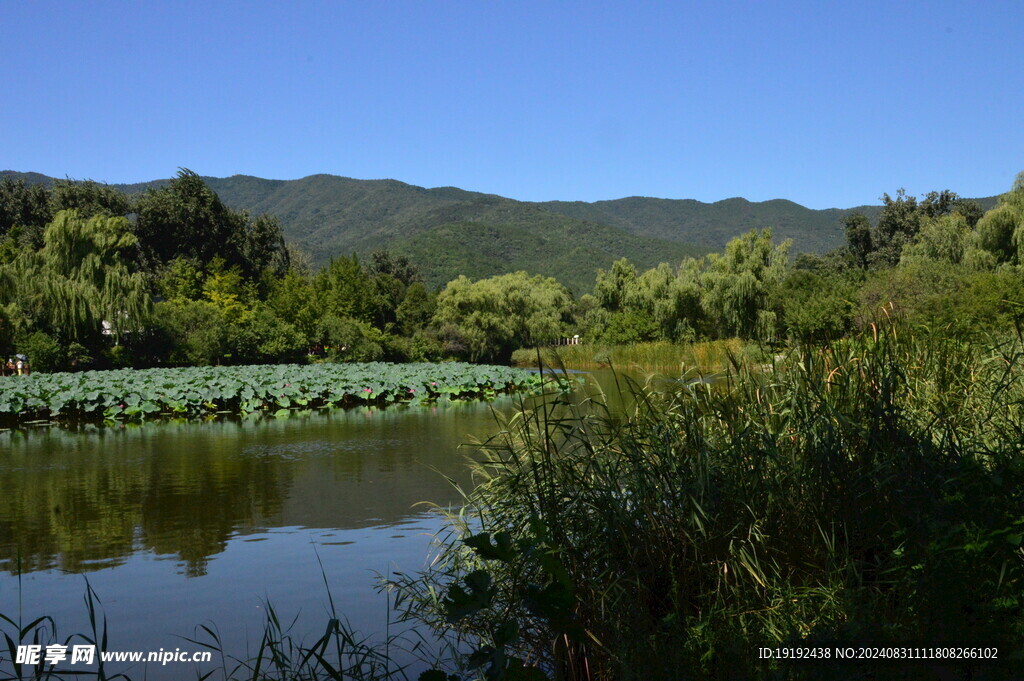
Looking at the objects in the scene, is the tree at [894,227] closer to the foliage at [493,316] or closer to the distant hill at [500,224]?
the foliage at [493,316]

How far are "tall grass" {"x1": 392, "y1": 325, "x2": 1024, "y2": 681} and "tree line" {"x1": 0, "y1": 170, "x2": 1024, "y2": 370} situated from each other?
857cm

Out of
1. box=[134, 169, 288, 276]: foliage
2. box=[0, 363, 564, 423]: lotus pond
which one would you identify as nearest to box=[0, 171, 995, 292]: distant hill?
box=[134, 169, 288, 276]: foliage

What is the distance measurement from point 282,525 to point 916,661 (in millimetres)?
4720

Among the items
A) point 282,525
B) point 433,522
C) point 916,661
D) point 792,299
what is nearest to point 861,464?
point 916,661

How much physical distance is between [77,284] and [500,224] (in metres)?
69.8

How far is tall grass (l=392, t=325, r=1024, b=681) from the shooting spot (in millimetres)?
2617

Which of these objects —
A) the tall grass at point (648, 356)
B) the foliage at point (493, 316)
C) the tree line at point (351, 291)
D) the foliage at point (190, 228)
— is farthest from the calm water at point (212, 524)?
the foliage at point (190, 228)

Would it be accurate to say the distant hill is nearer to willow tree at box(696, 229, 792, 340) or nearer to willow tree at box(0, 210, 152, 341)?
willow tree at box(696, 229, 792, 340)

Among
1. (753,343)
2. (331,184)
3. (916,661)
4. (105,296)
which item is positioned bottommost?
(916,661)

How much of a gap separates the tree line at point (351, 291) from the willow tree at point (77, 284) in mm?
46

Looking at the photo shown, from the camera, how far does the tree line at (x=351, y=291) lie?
22.0 metres

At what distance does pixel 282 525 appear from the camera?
624 centimetres

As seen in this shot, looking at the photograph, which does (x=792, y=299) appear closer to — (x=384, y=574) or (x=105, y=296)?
(x=105, y=296)

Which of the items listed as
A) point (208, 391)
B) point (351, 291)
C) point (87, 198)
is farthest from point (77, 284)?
point (87, 198)
